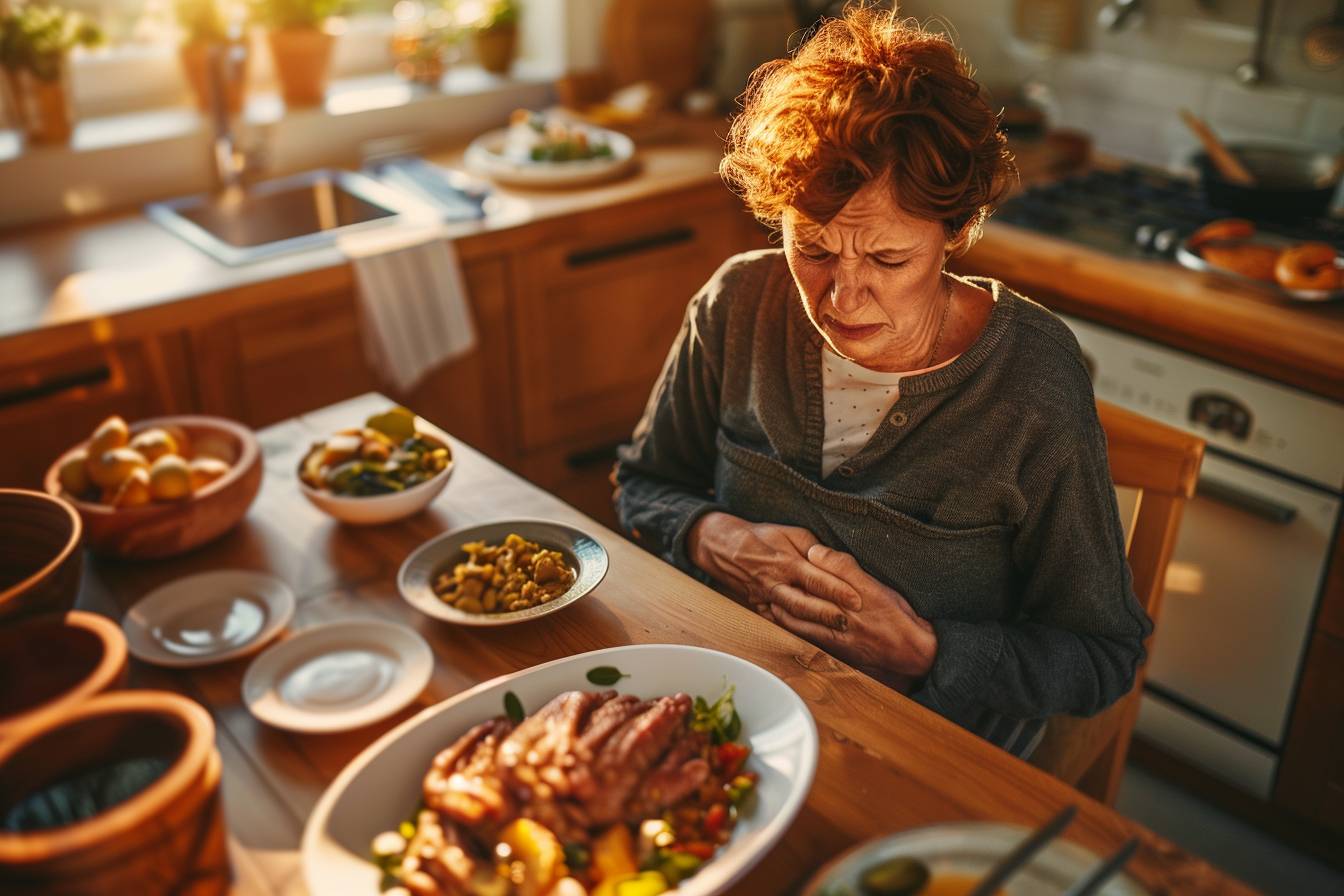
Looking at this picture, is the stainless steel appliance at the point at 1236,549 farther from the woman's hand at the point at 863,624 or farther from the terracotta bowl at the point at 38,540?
the terracotta bowl at the point at 38,540

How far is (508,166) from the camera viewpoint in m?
2.57

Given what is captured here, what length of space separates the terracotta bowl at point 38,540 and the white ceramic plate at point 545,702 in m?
0.33

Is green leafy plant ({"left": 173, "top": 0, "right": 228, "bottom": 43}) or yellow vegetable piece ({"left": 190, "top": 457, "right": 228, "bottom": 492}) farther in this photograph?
green leafy plant ({"left": 173, "top": 0, "right": 228, "bottom": 43})

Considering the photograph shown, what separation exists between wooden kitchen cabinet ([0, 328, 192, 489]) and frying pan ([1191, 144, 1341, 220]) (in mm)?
1944

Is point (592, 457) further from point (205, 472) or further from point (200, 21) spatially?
point (205, 472)

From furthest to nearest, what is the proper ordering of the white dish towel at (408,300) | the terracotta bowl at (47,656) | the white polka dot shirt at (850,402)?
1. the white dish towel at (408,300)
2. the white polka dot shirt at (850,402)
3. the terracotta bowl at (47,656)

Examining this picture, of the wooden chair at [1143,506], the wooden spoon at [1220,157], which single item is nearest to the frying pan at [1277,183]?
the wooden spoon at [1220,157]

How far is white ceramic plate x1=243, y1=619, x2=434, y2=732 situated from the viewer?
1.04 metres

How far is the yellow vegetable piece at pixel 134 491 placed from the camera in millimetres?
1221

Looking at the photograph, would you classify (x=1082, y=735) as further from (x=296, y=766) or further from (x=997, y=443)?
(x=296, y=766)

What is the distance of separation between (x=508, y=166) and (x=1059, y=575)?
5.51ft

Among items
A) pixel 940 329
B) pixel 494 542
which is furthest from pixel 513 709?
pixel 940 329

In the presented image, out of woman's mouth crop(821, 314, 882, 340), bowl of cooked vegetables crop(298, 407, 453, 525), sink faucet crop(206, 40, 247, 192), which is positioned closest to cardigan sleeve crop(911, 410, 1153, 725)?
woman's mouth crop(821, 314, 882, 340)

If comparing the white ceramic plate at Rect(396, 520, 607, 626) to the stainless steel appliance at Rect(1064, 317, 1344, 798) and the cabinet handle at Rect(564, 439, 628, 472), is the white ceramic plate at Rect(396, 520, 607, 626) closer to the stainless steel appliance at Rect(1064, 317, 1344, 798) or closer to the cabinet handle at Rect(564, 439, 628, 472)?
the stainless steel appliance at Rect(1064, 317, 1344, 798)
